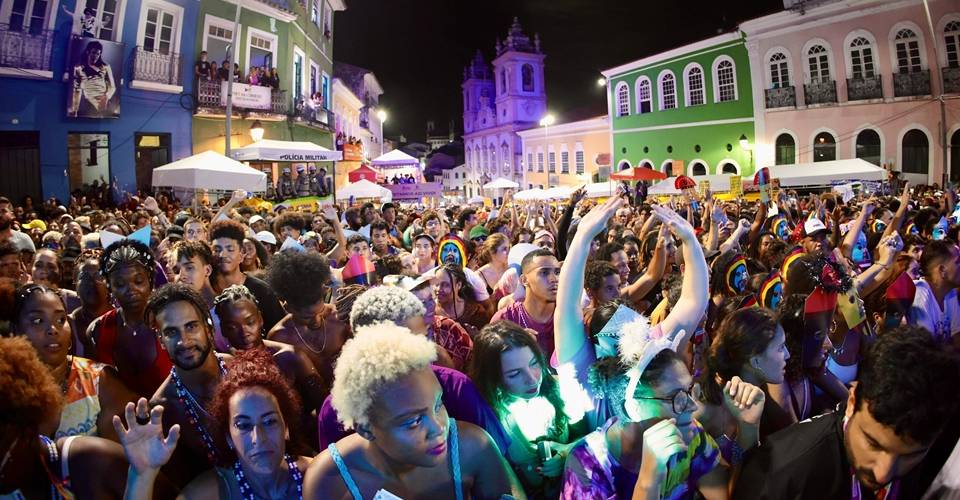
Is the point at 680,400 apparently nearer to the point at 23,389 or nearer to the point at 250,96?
the point at 23,389

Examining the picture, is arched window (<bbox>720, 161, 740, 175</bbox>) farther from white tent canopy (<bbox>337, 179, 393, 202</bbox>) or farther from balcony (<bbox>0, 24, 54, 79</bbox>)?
balcony (<bbox>0, 24, 54, 79</bbox>)

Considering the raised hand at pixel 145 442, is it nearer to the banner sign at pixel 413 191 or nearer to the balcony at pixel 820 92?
the banner sign at pixel 413 191

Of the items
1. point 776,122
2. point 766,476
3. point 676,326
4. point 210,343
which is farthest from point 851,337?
point 776,122

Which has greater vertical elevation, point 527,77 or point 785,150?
point 527,77

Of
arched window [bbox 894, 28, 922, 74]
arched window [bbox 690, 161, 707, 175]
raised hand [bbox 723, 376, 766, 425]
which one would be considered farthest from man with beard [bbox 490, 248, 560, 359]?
arched window [bbox 690, 161, 707, 175]

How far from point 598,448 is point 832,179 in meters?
19.9

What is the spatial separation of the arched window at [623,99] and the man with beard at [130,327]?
126ft

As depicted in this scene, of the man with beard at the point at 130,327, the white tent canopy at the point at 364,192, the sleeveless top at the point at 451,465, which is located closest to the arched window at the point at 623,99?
the white tent canopy at the point at 364,192

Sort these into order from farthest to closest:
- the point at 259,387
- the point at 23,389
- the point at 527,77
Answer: the point at 527,77, the point at 259,387, the point at 23,389

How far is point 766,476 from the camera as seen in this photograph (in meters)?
2.08

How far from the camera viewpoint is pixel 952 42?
25141 mm

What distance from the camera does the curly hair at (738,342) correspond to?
2.86m

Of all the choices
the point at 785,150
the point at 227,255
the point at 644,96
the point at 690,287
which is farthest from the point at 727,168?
the point at 690,287

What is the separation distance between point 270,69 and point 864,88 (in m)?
26.1
